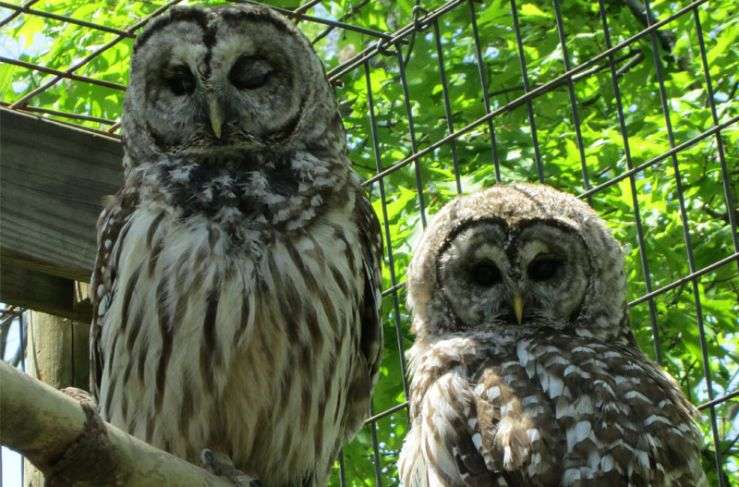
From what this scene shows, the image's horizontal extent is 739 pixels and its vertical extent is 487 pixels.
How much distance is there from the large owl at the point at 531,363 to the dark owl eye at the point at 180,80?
128 cm

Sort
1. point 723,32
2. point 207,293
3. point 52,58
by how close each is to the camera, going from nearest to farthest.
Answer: point 207,293
point 723,32
point 52,58

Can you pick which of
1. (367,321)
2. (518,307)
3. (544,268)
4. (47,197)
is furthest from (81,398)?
(544,268)

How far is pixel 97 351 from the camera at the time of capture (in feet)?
12.4

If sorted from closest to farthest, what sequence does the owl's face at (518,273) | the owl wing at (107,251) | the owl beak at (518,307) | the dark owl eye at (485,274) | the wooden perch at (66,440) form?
the wooden perch at (66,440) → the owl wing at (107,251) → the owl beak at (518,307) → the owl's face at (518,273) → the dark owl eye at (485,274)

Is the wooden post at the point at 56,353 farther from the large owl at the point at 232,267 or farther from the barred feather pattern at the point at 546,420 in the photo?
the barred feather pattern at the point at 546,420

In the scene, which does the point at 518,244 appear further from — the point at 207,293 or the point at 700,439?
the point at 207,293

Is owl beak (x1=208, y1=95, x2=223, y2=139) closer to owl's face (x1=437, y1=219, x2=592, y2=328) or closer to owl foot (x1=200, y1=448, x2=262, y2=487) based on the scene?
owl foot (x1=200, y1=448, x2=262, y2=487)

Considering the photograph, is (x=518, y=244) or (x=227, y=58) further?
(x=518, y=244)

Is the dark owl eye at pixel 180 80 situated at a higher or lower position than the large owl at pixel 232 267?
higher

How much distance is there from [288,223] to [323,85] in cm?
70

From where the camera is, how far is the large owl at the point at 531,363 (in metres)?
3.93

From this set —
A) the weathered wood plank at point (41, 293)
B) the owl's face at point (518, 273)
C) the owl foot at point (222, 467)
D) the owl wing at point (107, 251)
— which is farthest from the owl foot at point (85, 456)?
the owl's face at point (518, 273)

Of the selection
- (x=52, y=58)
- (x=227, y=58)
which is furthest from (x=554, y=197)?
(x=52, y=58)

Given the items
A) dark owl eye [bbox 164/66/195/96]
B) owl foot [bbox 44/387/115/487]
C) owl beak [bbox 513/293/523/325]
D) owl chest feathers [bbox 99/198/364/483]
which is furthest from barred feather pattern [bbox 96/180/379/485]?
owl foot [bbox 44/387/115/487]
